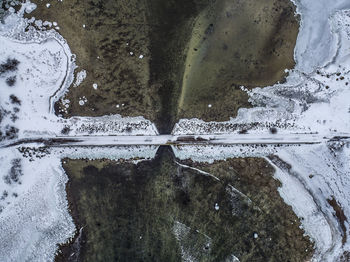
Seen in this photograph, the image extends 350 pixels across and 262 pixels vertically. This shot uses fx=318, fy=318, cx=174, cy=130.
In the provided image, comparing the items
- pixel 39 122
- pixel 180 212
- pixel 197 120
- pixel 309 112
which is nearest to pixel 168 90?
pixel 197 120

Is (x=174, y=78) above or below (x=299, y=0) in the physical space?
below

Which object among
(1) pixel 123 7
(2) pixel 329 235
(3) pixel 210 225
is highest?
(1) pixel 123 7

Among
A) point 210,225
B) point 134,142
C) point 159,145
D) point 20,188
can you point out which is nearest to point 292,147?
point 210,225

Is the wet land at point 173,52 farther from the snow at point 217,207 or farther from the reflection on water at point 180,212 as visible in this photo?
the snow at point 217,207

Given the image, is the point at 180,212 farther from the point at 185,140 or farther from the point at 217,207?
the point at 185,140

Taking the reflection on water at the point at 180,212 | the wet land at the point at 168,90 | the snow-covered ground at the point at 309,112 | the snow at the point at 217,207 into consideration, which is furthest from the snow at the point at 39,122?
the snow at the point at 217,207

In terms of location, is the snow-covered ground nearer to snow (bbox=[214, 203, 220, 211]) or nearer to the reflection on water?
the reflection on water

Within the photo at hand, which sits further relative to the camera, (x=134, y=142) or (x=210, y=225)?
(x=134, y=142)

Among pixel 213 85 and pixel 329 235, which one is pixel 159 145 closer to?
pixel 213 85
